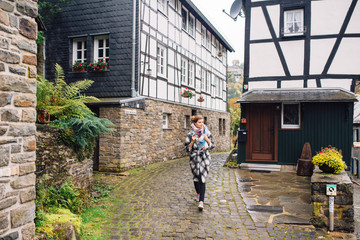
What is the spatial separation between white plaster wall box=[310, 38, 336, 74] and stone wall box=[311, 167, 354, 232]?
549 cm

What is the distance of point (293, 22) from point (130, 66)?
5.58 metres

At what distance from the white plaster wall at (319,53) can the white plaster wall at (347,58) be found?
277 millimetres

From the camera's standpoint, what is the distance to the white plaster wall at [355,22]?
8.89 metres

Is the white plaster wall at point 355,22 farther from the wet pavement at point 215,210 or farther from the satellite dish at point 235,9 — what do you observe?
the wet pavement at point 215,210

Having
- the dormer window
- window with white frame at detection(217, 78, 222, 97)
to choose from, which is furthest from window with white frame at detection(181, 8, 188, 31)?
window with white frame at detection(217, 78, 222, 97)

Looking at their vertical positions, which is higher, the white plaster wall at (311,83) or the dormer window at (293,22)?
the dormer window at (293,22)

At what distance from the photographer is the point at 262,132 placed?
9578 millimetres

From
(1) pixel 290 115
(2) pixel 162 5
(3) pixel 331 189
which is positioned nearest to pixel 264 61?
(1) pixel 290 115

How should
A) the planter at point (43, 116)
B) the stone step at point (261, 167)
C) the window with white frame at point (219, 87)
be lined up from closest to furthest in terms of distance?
the planter at point (43, 116) → the stone step at point (261, 167) → the window with white frame at point (219, 87)

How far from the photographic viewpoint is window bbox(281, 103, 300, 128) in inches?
366

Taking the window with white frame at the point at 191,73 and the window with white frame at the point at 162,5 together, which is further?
the window with white frame at the point at 191,73

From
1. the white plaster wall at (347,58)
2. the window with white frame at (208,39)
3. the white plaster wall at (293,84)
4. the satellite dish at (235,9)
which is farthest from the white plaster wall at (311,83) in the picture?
the window with white frame at (208,39)

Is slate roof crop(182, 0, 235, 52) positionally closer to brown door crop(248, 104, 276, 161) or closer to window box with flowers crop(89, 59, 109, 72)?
window box with flowers crop(89, 59, 109, 72)

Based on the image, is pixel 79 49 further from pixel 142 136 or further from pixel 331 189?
pixel 331 189
